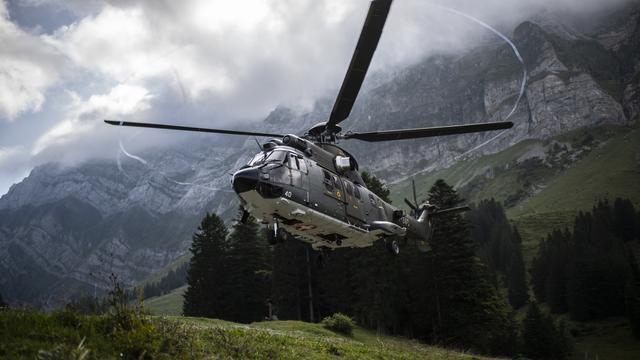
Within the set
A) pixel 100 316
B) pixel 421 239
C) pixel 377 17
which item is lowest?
pixel 100 316

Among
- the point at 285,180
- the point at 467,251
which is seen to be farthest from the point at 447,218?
the point at 285,180

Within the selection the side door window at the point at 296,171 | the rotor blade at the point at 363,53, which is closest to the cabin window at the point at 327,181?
the side door window at the point at 296,171

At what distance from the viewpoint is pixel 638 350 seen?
69312 millimetres

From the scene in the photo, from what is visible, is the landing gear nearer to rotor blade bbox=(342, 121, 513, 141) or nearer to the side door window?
rotor blade bbox=(342, 121, 513, 141)

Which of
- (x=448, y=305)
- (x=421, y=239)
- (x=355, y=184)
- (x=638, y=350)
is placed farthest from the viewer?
(x=638, y=350)

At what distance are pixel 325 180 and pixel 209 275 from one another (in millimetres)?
35812

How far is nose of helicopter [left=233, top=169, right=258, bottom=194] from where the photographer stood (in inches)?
719

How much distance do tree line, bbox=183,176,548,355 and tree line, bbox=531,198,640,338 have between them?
111ft

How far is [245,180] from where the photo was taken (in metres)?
18.3

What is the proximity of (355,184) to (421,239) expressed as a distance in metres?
7.26

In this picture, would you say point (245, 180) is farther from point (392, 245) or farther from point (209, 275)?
point (209, 275)

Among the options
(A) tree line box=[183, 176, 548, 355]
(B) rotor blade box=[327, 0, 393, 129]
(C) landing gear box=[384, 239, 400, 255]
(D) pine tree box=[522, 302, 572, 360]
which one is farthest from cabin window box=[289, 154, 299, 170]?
(D) pine tree box=[522, 302, 572, 360]

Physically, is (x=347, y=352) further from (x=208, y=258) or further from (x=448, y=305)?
(x=208, y=258)

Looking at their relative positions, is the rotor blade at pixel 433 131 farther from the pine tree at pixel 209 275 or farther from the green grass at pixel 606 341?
the green grass at pixel 606 341
